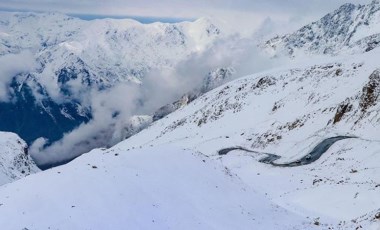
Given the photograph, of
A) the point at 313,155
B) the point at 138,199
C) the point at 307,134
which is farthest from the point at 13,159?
the point at 138,199

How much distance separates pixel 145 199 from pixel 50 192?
5.51 meters

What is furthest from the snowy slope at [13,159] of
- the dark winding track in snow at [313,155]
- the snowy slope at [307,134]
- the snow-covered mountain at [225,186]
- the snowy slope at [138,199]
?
the snowy slope at [138,199]

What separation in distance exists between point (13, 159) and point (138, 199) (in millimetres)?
101852

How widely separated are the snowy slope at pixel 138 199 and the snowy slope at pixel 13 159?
76.3 meters

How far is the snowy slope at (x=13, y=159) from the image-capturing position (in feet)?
365

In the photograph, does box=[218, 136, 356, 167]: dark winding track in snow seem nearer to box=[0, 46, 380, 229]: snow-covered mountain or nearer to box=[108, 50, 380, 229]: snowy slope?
box=[0, 46, 380, 229]: snow-covered mountain

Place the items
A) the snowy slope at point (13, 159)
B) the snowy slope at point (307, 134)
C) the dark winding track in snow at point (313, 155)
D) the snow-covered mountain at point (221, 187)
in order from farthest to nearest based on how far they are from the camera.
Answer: the snowy slope at point (13, 159), the dark winding track in snow at point (313, 155), the snowy slope at point (307, 134), the snow-covered mountain at point (221, 187)

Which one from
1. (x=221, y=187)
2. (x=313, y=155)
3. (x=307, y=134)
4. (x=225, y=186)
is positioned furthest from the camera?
(x=307, y=134)

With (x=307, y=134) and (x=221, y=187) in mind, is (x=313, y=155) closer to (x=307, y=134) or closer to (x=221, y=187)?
(x=307, y=134)

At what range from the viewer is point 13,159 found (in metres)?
123

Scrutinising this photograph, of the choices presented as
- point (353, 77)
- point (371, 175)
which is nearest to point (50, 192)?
point (371, 175)

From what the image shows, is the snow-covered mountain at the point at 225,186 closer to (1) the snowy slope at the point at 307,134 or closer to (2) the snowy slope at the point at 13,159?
(1) the snowy slope at the point at 307,134

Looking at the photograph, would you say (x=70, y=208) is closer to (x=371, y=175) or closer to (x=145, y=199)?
(x=145, y=199)

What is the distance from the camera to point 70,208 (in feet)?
87.6
